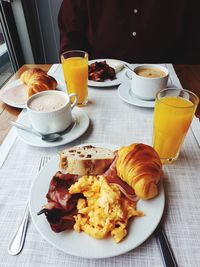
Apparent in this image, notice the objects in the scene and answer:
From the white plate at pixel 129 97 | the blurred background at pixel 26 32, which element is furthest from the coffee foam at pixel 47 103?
the blurred background at pixel 26 32

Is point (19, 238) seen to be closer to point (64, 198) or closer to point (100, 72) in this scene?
point (64, 198)

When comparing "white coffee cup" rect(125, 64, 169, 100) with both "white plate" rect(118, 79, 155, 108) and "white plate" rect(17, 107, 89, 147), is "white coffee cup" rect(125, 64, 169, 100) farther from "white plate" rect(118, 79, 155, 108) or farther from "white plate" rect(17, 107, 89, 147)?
"white plate" rect(17, 107, 89, 147)

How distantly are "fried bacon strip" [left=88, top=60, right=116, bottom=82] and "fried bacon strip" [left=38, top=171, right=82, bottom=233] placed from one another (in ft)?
1.99

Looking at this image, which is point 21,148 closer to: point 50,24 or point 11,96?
point 11,96

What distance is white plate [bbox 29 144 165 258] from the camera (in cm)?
42

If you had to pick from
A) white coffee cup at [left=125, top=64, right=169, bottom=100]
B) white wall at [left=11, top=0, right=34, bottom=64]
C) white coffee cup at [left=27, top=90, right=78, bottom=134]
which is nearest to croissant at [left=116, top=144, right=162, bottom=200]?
white coffee cup at [left=27, top=90, right=78, bottom=134]

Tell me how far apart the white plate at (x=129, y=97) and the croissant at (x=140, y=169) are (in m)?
0.35

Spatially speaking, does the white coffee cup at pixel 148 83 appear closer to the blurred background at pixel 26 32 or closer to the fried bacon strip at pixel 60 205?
the fried bacon strip at pixel 60 205

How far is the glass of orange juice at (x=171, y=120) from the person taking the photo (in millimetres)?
605

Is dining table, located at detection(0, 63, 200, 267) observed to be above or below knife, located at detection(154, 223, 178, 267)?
below

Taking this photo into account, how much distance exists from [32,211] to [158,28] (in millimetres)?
1418

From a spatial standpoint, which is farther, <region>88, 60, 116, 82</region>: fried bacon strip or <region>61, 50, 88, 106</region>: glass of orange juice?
<region>88, 60, 116, 82</region>: fried bacon strip

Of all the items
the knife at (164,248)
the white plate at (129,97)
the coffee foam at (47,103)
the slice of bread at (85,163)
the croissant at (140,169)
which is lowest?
the white plate at (129,97)

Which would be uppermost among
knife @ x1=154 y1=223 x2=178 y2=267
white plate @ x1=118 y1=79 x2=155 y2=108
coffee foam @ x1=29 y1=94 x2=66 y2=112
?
coffee foam @ x1=29 y1=94 x2=66 y2=112
